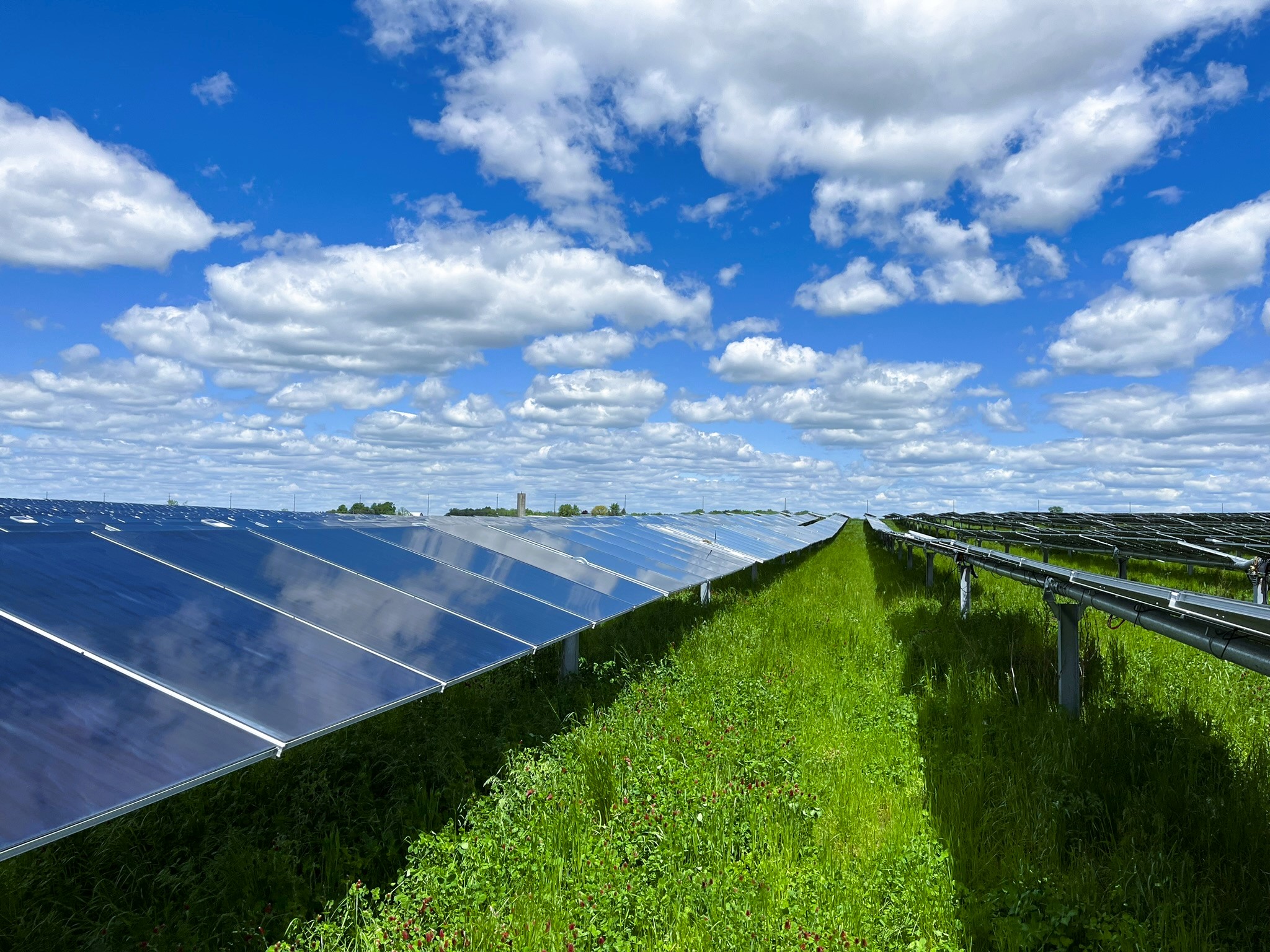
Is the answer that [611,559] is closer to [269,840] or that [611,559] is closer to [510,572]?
[510,572]

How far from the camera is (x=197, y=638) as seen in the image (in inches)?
173

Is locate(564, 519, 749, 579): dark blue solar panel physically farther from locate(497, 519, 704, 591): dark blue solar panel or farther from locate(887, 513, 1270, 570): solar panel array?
locate(887, 513, 1270, 570): solar panel array

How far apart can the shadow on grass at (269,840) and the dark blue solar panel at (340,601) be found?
3.85ft

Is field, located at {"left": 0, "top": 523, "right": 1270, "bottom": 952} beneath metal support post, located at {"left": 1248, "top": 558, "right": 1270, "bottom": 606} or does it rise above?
beneath

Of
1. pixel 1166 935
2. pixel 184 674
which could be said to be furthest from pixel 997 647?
pixel 184 674

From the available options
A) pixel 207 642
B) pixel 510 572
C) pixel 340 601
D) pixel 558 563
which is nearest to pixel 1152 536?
pixel 558 563

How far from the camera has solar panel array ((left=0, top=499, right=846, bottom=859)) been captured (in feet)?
10.1

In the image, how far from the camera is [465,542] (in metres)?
10.6

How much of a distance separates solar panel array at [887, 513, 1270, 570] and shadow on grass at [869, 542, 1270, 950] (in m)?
5.36

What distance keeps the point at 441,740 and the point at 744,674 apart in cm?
392

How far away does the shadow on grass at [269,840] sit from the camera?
435cm

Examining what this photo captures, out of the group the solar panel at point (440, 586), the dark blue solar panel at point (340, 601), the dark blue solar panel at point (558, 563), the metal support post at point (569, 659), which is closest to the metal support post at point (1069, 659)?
the dark blue solar panel at point (558, 563)

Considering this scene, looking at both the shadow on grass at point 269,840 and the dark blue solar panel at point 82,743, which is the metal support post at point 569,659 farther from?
the dark blue solar panel at point 82,743

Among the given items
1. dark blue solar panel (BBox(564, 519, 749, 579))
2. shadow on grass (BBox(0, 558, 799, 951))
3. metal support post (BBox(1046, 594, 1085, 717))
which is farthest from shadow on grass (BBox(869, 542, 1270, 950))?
dark blue solar panel (BBox(564, 519, 749, 579))
